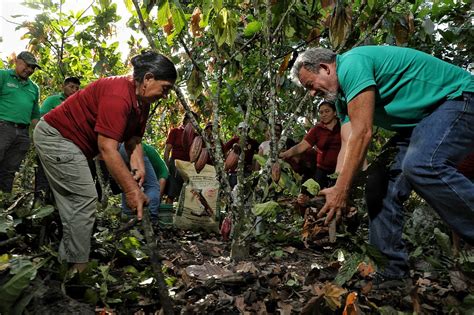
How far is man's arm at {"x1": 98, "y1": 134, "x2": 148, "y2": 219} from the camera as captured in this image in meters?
2.33

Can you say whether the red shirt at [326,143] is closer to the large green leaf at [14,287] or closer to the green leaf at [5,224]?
the green leaf at [5,224]

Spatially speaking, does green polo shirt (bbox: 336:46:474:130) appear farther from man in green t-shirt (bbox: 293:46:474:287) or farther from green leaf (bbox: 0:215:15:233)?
green leaf (bbox: 0:215:15:233)

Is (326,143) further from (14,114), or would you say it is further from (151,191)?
(14,114)

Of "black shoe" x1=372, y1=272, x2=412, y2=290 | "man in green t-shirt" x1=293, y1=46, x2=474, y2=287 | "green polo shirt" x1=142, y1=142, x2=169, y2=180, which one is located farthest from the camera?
"green polo shirt" x1=142, y1=142, x2=169, y2=180

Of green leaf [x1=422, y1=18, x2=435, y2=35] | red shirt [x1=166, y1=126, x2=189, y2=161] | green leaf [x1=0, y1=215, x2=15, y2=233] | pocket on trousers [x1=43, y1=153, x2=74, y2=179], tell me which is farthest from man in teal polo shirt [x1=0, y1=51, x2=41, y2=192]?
green leaf [x1=422, y1=18, x2=435, y2=35]

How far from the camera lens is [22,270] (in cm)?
204

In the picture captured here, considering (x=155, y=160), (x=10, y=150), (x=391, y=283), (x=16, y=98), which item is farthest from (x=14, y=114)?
(x=391, y=283)

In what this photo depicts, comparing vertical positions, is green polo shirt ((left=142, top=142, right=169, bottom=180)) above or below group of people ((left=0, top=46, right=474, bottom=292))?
below

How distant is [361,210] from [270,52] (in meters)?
1.72

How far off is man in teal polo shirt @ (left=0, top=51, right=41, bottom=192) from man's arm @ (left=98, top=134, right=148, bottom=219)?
127 inches

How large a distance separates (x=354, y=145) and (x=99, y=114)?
1397 millimetres

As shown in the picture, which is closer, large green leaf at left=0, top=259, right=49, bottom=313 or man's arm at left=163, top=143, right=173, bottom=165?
large green leaf at left=0, top=259, right=49, bottom=313

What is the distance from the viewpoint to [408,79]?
2404 mm

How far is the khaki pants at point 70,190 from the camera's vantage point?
256 cm
